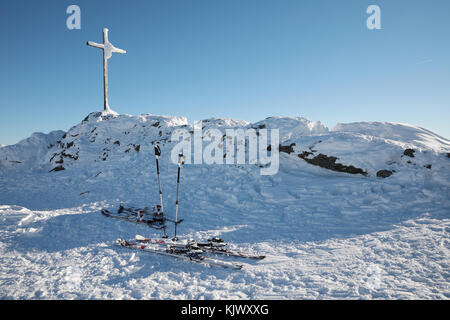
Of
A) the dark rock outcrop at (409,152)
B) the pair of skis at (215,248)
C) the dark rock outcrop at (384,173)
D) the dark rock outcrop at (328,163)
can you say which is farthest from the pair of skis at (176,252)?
the dark rock outcrop at (409,152)

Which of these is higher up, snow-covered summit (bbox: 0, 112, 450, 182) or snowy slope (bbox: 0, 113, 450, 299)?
snow-covered summit (bbox: 0, 112, 450, 182)

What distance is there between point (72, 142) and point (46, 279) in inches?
848

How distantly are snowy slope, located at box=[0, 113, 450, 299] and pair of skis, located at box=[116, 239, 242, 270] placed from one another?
0.61 ft

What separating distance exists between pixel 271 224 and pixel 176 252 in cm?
387

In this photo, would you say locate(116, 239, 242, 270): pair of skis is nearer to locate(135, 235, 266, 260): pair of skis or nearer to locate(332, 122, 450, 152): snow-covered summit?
locate(135, 235, 266, 260): pair of skis

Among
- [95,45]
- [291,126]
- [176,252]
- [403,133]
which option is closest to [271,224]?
[176,252]

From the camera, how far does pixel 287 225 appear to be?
8297mm

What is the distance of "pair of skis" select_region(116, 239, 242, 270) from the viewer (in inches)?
228

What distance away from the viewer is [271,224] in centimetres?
850

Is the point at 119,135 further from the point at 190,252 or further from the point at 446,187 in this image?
the point at 446,187

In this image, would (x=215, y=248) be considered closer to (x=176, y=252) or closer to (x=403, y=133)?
(x=176, y=252)

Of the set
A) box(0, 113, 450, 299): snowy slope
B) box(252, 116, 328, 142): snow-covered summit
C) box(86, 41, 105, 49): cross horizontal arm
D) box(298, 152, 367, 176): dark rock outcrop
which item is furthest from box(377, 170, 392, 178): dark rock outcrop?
box(86, 41, 105, 49): cross horizontal arm

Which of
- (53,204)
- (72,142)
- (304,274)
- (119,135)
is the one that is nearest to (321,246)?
(304,274)

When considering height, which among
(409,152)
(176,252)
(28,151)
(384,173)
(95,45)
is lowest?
(176,252)
